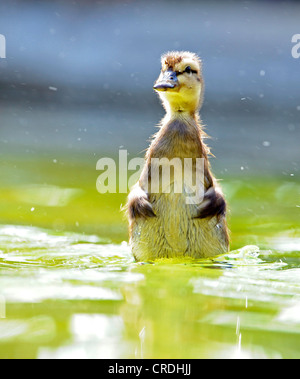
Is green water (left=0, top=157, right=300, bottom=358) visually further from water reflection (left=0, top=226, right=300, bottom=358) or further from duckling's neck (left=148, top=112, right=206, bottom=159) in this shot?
duckling's neck (left=148, top=112, right=206, bottom=159)

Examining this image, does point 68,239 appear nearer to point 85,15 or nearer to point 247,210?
point 247,210

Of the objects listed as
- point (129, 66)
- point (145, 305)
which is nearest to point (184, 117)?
point (145, 305)

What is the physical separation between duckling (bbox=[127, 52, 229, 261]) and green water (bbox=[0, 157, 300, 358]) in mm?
128

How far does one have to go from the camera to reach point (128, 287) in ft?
12.1

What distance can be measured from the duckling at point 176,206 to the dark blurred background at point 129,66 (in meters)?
5.64

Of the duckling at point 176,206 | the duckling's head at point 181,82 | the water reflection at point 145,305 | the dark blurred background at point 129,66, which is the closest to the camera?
the water reflection at point 145,305

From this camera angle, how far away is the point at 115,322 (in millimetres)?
3051

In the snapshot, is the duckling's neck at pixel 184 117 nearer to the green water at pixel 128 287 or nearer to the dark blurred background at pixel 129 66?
the green water at pixel 128 287

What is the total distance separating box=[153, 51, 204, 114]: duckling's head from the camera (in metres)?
4.68

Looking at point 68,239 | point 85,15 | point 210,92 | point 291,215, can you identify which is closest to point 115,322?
point 68,239

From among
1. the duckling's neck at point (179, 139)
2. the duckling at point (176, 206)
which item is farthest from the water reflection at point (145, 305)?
the duckling's neck at point (179, 139)

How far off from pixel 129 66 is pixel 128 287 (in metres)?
8.90

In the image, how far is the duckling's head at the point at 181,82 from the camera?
4.68 meters

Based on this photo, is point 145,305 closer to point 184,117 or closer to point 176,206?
point 176,206
